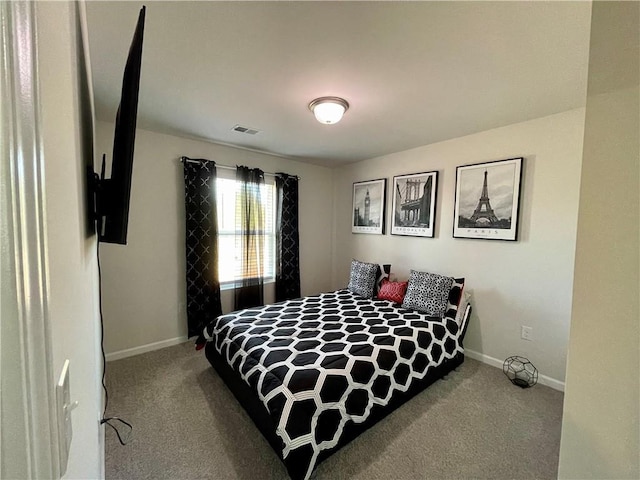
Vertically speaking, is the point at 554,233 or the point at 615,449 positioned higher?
the point at 554,233

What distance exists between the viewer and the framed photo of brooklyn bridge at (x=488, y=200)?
2537mm

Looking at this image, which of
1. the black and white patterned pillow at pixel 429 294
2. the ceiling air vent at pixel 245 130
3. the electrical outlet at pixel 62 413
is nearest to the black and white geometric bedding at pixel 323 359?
the black and white patterned pillow at pixel 429 294

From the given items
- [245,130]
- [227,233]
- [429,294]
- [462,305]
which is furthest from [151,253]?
[462,305]

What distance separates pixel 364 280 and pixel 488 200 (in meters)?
1.62

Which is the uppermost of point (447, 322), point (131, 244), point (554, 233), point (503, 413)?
point (554, 233)

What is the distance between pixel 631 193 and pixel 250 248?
131 inches

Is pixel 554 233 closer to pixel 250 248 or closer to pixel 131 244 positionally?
pixel 250 248

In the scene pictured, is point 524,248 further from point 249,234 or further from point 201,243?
point 201,243

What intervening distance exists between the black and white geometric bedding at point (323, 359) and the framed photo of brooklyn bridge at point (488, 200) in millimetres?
1006

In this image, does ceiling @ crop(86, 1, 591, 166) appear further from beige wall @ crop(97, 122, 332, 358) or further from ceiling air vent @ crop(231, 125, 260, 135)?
beige wall @ crop(97, 122, 332, 358)

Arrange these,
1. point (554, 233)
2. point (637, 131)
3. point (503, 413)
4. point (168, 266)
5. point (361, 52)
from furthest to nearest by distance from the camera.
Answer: point (168, 266), point (554, 233), point (503, 413), point (361, 52), point (637, 131)

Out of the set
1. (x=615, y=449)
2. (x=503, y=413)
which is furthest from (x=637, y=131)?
(x=503, y=413)

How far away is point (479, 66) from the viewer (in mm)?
1605

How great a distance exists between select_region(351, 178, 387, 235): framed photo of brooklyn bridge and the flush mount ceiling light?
1.80 m
